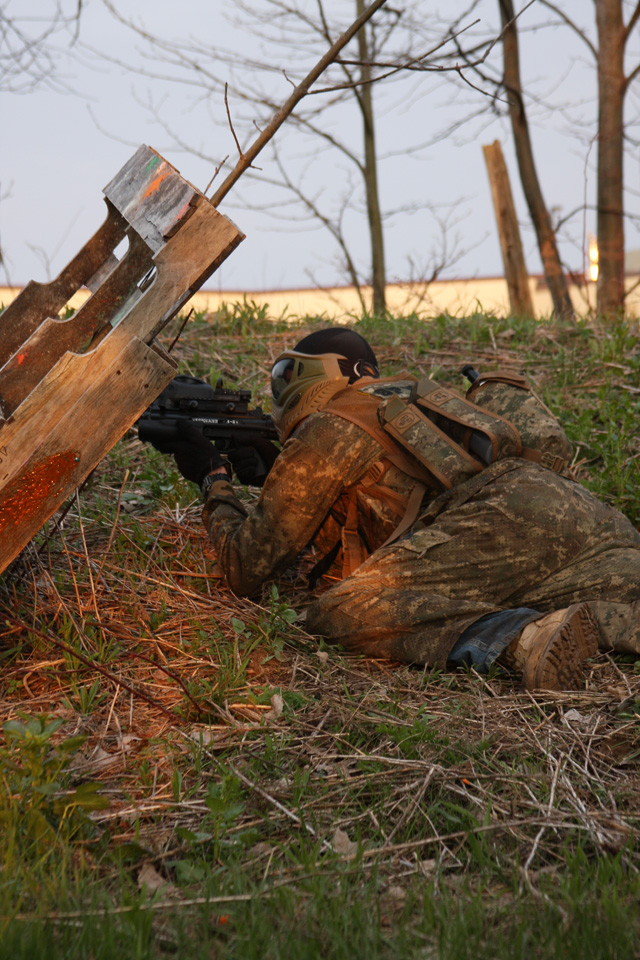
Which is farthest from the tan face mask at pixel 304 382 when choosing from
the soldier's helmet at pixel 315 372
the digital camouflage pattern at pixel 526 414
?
the digital camouflage pattern at pixel 526 414

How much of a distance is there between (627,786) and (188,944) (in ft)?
4.44

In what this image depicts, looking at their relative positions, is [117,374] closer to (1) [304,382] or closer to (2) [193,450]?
(1) [304,382]

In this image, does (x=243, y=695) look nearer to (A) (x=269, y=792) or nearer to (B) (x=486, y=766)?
(A) (x=269, y=792)

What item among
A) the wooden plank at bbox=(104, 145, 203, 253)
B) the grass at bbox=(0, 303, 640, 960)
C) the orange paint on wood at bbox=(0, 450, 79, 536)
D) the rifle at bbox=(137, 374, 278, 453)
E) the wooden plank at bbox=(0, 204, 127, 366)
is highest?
the wooden plank at bbox=(104, 145, 203, 253)

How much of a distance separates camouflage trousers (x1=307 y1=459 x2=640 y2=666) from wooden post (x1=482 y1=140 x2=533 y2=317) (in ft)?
27.9

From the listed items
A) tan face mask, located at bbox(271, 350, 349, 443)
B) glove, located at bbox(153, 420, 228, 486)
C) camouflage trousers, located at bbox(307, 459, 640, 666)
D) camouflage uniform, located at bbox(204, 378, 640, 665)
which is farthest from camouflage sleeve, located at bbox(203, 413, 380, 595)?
glove, located at bbox(153, 420, 228, 486)

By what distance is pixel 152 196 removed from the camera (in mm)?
2727

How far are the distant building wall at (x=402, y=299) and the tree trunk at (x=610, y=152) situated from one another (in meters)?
0.30

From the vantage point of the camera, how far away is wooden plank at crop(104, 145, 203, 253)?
262cm

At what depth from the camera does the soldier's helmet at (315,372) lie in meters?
3.59

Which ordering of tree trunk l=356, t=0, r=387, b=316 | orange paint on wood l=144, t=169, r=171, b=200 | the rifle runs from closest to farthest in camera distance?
1. orange paint on wood l=144, t=169, r=171, b=200
2. the rifle
3. tree trunk l=356, t=0, r=387, b=316

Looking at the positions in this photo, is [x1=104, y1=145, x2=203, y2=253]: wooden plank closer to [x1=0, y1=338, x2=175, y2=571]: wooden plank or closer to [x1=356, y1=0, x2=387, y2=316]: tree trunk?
[x1=0, y1=338, x2=175, y2=571]: wooden plank

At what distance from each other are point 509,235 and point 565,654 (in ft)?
32.6

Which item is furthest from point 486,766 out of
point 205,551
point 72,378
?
point 205,551
